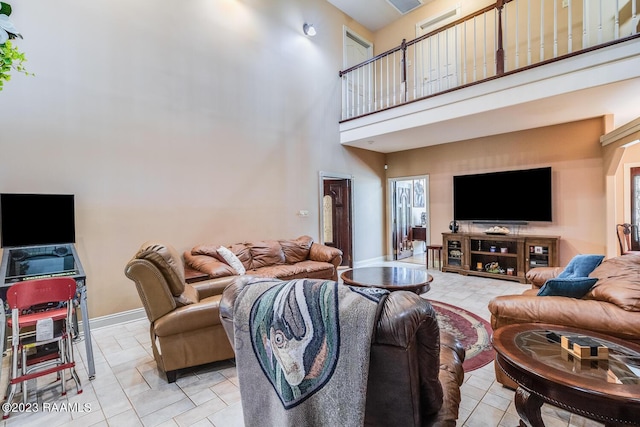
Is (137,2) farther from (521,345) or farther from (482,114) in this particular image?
(521,345)

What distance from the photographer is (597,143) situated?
4.75 meters

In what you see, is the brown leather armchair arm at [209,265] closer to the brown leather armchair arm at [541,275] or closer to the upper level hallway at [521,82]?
the brown leather armchair arm at [541,275]

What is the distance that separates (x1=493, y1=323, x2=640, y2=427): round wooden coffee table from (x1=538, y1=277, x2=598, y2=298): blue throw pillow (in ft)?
1.11

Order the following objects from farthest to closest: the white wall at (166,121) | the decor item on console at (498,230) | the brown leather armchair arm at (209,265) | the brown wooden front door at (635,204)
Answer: the decor item on console at (498,230) → the brown wooden front door at (635,204) → the brown leather armchair arm at (209,265) → the white wall at (166,121)

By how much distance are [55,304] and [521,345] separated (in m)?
3.66

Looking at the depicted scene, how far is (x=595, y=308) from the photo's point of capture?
175 centimetres

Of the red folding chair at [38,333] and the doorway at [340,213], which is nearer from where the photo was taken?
the red folding chair at [38,333]

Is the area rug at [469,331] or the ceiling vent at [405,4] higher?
the ceiling vent at [405,4]

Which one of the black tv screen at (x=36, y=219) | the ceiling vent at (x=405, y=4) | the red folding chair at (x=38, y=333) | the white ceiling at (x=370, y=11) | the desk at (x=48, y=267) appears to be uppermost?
the ceiling vent at (x=405, y=4)

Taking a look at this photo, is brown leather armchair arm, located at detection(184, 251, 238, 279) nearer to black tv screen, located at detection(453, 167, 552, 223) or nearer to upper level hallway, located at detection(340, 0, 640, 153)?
upper level hallway, located at detection(340, 0, 640, 153)

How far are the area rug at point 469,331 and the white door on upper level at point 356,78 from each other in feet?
14.0

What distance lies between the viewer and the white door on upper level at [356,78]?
21.0ft

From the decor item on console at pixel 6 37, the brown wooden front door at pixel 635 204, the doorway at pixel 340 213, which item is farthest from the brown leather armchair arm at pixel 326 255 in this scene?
the brown wooden front door at pixel 635 204

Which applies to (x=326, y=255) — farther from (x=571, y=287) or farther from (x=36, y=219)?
(x=36, y=219)
